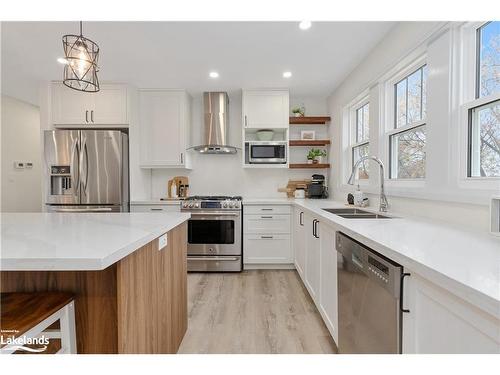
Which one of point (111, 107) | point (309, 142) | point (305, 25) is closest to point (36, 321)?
point (305, 25)

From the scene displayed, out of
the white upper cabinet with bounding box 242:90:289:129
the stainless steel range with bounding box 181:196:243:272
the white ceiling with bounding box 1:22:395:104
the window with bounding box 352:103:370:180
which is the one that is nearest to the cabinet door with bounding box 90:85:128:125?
the white ceiling with bounding box 1:22:395:104

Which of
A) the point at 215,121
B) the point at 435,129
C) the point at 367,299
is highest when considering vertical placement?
the point at 215,121

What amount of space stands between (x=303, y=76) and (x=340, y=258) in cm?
242

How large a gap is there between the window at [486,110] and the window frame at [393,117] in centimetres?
44

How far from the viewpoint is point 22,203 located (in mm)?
4441

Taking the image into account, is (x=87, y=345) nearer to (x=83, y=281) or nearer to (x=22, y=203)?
(x=83, y=281)

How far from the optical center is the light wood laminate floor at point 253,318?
1.77 m

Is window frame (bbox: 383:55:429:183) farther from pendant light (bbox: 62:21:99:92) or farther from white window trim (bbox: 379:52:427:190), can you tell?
pendant light (bbox: 62:21:99:92)

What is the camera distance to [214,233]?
324 centimetres

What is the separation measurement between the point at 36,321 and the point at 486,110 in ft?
7.37

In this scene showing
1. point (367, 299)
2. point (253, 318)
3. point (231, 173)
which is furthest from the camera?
point (231, 173)

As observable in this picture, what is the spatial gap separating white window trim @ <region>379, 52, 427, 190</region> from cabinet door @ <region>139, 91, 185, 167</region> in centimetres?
251

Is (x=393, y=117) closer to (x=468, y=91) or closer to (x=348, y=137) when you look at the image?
(x=468, y=91)

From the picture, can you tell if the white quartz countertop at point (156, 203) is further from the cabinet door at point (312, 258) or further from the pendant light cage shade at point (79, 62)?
the pendant light cage shade at point (79, 62)
